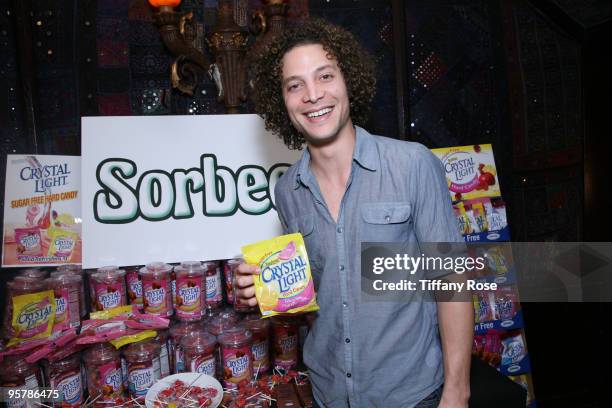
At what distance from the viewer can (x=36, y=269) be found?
79.8 inches

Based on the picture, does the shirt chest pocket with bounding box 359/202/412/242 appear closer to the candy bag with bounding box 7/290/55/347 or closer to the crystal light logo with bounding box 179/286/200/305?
the crystal light logo with bounding box 179/286/200/305

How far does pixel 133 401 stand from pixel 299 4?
208cm

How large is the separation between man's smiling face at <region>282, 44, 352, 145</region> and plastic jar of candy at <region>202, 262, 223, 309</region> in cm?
94

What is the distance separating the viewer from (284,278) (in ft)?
4.11

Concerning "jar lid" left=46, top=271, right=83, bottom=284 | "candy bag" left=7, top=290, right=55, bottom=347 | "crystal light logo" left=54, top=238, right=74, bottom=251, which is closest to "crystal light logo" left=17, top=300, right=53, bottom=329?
"candy bag" left=7, top=290, right=55, bottom=347

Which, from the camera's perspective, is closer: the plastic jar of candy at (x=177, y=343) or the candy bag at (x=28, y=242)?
the plastic jar of candy at (x=177, y=343)

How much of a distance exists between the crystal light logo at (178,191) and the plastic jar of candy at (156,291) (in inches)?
11.0

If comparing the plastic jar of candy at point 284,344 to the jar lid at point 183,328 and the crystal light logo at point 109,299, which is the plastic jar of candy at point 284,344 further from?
the crystal light logo at point 109,299

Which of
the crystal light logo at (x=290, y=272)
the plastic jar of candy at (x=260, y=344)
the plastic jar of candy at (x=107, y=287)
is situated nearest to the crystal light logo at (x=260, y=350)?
the plastic jar of candy at (x=260, y=344)

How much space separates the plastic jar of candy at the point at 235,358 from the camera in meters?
1.78

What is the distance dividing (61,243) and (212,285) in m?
0.75

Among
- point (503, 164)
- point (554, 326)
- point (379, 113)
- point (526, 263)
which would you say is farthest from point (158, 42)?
point (554, 326)

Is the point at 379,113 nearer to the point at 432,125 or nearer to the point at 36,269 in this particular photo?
the point at 432,125

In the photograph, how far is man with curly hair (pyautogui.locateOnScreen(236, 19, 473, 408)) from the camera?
120cm
